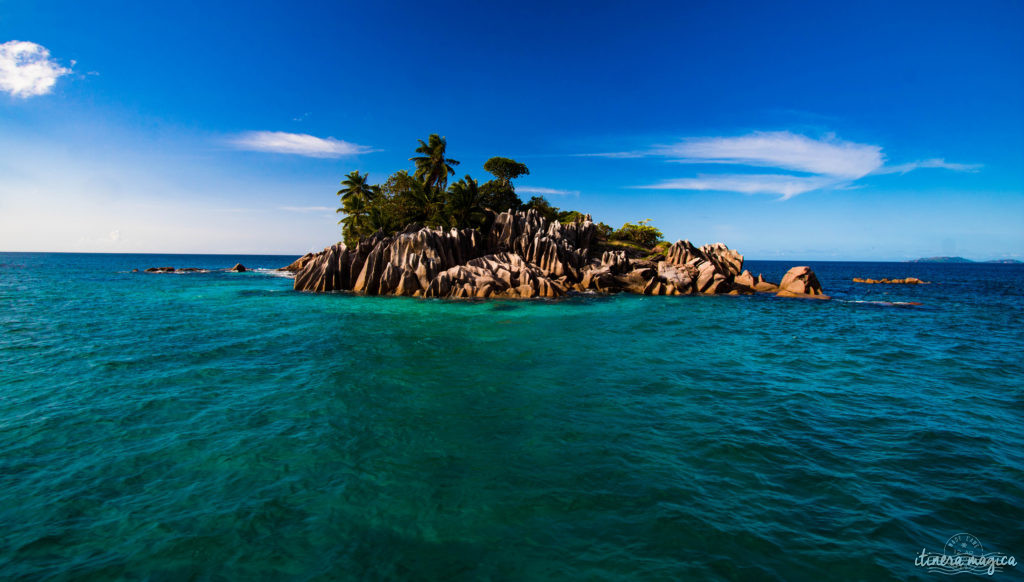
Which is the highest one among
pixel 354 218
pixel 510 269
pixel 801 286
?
pixel 354 218

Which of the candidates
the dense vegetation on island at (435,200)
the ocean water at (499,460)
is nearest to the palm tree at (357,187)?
the dense vegetation on island at (435,200)

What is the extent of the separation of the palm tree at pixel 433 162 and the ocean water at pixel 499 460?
148ft

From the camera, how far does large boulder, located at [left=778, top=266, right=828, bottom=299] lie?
153 ft

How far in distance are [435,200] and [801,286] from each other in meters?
49.8

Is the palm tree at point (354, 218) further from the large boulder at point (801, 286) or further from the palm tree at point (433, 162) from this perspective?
the large boulder at point (801, 286)

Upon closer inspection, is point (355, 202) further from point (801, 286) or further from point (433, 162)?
point (801, 286)

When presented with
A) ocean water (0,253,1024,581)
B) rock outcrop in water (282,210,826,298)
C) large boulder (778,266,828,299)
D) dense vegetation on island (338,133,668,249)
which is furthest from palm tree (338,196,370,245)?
large boulder (778,266,828,299)

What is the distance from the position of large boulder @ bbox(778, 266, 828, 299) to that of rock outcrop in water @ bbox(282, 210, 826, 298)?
10 centimetres

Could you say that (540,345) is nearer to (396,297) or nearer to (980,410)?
(980,410)

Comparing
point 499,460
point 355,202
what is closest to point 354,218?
point 355,202

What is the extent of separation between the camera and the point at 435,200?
5728cm

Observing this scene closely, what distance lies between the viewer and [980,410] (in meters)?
12.6

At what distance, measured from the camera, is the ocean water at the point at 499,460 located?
21.3 feet

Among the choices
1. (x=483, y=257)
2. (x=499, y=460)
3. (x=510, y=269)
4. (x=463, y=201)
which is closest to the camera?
(x=499, y=460)
